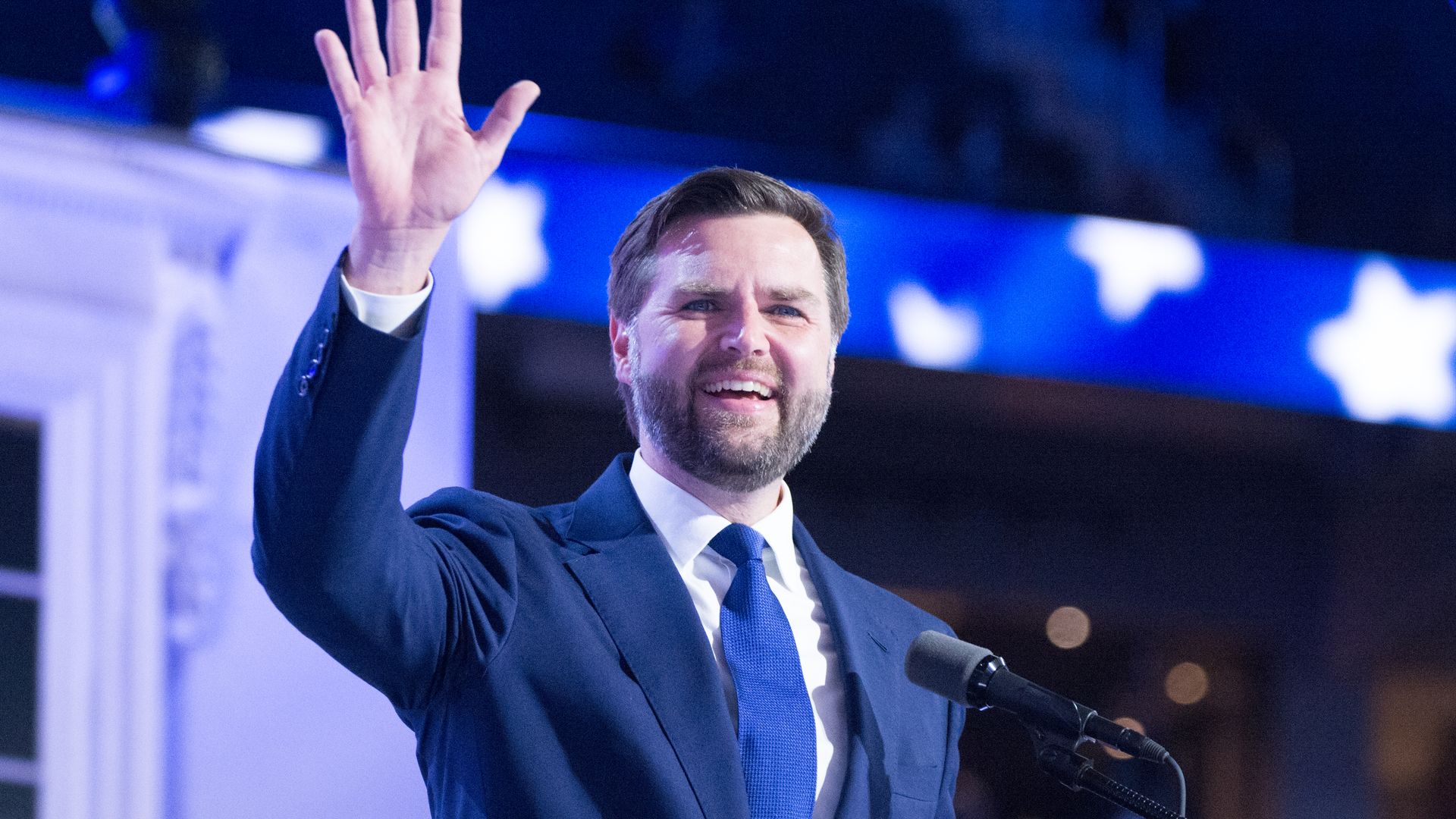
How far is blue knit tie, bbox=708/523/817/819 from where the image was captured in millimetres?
1424

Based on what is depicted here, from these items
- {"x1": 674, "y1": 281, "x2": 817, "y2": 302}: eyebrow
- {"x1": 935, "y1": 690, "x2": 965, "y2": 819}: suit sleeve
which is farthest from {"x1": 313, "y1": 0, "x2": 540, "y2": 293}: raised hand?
{"x1": 935, "y1": 690, "x2": 965, "y2": 819}: suit sleeve

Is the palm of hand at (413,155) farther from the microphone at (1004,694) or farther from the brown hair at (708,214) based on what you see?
the microphone at (1004,694)

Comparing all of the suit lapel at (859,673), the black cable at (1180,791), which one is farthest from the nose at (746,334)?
the black cable at (1180,791)

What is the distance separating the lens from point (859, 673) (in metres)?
1.59

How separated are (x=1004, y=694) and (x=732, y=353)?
514mm

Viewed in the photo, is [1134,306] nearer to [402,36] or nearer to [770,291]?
[770,291]

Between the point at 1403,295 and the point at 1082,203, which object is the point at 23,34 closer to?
the point at 1082,203

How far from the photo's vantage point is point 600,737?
1.36 metres

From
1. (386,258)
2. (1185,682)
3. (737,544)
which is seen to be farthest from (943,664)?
(1185,682)

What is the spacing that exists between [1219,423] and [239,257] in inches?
143

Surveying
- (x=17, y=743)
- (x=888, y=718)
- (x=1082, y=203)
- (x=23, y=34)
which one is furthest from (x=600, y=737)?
(x=1082, y=203)

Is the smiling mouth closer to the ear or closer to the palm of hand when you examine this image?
the ear

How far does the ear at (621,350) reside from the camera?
1.82 meters

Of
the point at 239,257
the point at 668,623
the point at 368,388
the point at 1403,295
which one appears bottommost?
the point at 668,623
